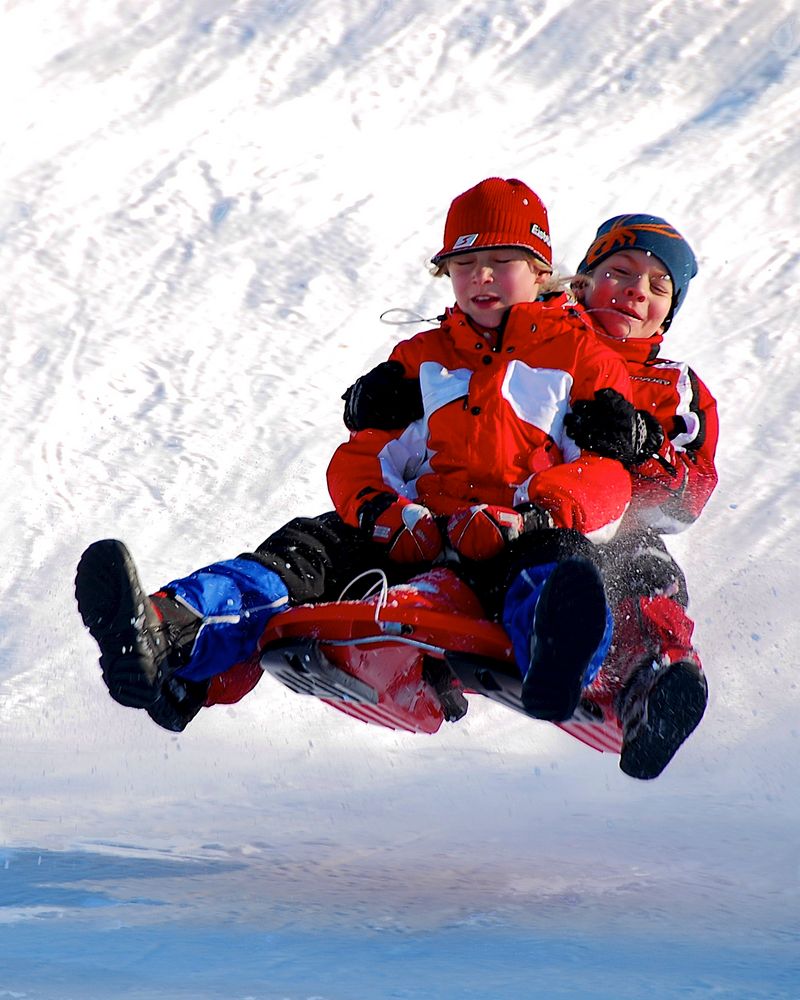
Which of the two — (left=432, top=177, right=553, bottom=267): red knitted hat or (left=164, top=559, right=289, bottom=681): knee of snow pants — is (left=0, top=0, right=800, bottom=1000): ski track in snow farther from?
Answer: (left=432, top=177, right=553, bottom=267): red knitted hat

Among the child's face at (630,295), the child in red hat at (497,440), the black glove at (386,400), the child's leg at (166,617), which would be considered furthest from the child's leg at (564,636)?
the child's face at (630,295)

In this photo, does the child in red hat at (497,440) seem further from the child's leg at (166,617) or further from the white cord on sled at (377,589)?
the child's leg at (166,617)

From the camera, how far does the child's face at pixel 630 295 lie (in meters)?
3.85

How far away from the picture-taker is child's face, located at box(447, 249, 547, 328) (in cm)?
337

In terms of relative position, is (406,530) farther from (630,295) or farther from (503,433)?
(630,295)

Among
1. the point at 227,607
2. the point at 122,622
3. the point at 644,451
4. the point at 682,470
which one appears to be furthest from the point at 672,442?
the point at 122,622

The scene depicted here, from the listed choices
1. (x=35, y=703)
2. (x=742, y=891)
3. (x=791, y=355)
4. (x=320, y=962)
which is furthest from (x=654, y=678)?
(x=791, y=355)

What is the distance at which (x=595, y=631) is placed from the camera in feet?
8.69

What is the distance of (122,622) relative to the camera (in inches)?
111

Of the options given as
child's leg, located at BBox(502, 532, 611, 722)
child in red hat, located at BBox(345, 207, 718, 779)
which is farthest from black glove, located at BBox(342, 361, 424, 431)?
child's leg, located at BBox(502, 532, 611, 722)

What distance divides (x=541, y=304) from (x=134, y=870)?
5.74ft

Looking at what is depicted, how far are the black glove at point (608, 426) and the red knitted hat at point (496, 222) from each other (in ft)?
1.44

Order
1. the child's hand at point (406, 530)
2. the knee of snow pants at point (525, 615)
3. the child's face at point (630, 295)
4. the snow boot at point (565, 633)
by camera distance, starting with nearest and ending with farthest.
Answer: the snow boot at point (565, 633) < the knee of snow pants at point (525, 615) < the child's hand at point (406, 530) < the child's face at point (630, 295)

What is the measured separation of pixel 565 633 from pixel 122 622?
3.01 feet
